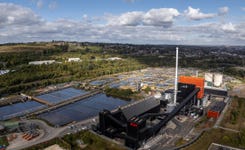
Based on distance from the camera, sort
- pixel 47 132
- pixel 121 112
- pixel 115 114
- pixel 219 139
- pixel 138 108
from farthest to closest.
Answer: pixel 138 108 < pixel 121 112 < pixel 115 114 < pixel 47 132 < pixel 219 139

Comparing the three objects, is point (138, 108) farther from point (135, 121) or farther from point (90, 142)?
point (90, 142)

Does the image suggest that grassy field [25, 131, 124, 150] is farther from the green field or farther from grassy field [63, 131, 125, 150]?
the green field

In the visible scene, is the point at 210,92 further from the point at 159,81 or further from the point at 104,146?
the point at 104,146

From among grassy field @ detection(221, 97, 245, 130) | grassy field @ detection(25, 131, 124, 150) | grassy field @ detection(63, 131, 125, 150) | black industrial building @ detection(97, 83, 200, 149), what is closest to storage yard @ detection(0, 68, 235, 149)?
black industrial building @ detection(97, 83, 200, 149)

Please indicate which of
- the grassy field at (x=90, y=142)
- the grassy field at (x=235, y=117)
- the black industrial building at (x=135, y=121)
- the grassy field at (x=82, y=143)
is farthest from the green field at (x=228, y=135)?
the grassy field at (x=82, y=143)

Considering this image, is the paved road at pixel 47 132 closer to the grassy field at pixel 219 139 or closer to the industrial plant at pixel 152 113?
the industrial plant at pixel 152 113

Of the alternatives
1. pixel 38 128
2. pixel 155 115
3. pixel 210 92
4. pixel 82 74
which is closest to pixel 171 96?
pixel 155 115

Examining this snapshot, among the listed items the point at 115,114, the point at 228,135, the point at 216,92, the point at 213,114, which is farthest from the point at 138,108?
the point at 216,92
